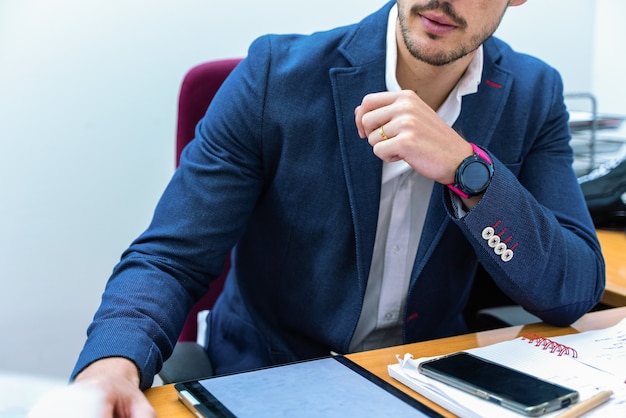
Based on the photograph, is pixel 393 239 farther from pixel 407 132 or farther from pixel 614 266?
pixel 614 266

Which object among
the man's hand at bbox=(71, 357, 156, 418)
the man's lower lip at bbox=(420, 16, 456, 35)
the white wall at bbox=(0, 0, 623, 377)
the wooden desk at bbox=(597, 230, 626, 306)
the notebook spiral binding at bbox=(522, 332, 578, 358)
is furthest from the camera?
the white wall at bbox=(0, 0, 623, 377)

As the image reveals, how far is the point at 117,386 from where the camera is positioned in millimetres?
725

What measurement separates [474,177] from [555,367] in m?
0.28

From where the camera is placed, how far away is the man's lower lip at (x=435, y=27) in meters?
1.07

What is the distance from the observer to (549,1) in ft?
7.04

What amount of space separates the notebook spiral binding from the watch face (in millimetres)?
220

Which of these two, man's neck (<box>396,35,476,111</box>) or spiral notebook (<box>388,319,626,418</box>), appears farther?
man's neck (<box>396,35,476,111</box>)

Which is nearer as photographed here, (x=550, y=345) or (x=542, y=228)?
(x=550, y=345)

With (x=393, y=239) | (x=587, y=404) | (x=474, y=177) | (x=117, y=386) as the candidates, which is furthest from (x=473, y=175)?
(x=117, y=386)

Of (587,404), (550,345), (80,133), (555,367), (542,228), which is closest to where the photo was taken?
(587,404)

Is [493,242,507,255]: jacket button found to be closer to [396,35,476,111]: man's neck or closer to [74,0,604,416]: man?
[74,0,604,416]: man

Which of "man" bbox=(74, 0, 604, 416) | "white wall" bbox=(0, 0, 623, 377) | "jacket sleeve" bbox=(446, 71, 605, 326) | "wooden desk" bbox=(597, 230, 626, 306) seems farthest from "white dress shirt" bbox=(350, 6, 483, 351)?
"white wall" bbox=(0, 0, 623, 377)

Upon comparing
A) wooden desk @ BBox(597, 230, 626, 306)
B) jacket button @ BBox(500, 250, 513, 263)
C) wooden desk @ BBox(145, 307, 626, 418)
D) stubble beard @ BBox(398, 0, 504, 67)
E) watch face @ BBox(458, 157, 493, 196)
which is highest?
stubble beard @ BBox(398, 0, 504, 67)

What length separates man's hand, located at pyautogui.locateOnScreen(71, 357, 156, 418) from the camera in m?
0.69
